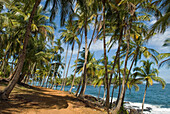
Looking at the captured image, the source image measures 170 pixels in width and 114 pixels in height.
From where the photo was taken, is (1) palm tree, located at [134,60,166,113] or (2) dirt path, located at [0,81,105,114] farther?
(1) palm tree, located at [134,60,166,113]

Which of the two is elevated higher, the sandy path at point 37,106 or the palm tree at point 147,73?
the palm tree at point 147,73

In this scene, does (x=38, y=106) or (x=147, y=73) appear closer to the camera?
(x=38, y=106)

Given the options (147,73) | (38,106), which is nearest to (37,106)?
(38,106)

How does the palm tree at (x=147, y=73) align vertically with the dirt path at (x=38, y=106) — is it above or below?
above

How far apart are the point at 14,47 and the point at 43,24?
20.6 ft

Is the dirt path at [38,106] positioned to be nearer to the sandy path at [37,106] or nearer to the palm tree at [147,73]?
the sandy path at [37,106]

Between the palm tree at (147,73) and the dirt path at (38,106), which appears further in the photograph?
the palm tree at (147,73)

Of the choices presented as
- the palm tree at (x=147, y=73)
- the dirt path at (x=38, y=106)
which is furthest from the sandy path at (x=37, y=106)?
the palm tree at (x=147, y=73)

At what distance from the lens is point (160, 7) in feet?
18.2

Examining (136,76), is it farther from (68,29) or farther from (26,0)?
(26,0)

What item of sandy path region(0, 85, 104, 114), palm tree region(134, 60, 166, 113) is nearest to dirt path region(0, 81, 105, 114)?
sandy path region(0, 85, 104, 114)

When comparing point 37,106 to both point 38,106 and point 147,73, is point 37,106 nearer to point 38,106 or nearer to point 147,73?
point 38,106

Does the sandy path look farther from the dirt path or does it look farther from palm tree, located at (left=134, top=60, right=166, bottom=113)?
palm tree, located at (left=134, top=60, right=166, bottom=113)

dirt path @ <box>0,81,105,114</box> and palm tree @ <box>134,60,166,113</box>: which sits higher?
palm tree @ <box>134,60,166,113</box>
